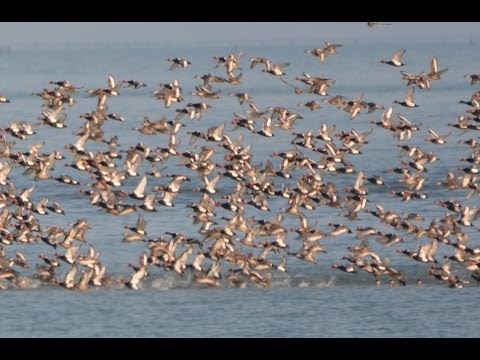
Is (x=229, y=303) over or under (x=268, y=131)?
under

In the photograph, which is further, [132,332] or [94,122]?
[94,122]

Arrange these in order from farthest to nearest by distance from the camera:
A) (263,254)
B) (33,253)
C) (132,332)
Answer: (33,253) → (263,254) → (132,332)

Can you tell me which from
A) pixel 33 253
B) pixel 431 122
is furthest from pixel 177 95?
pixel 431 122

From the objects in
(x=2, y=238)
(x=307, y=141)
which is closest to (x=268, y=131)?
(x=307, y=141)

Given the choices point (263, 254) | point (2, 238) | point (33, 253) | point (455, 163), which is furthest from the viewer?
point (455, 163)

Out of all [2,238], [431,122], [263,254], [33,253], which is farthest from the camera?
[431,122]

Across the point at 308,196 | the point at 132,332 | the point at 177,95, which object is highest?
the point at 177,95

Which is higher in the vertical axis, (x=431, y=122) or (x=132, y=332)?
(x=431, y=122)

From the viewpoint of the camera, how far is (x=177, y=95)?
176 feet

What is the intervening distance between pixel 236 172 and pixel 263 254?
4245 mm

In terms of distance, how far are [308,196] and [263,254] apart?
114 inches

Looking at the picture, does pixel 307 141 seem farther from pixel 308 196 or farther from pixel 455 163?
pixel 455 163

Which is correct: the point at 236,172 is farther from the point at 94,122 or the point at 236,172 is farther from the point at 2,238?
the point at 2,238

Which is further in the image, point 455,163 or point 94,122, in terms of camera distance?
point 455,163
